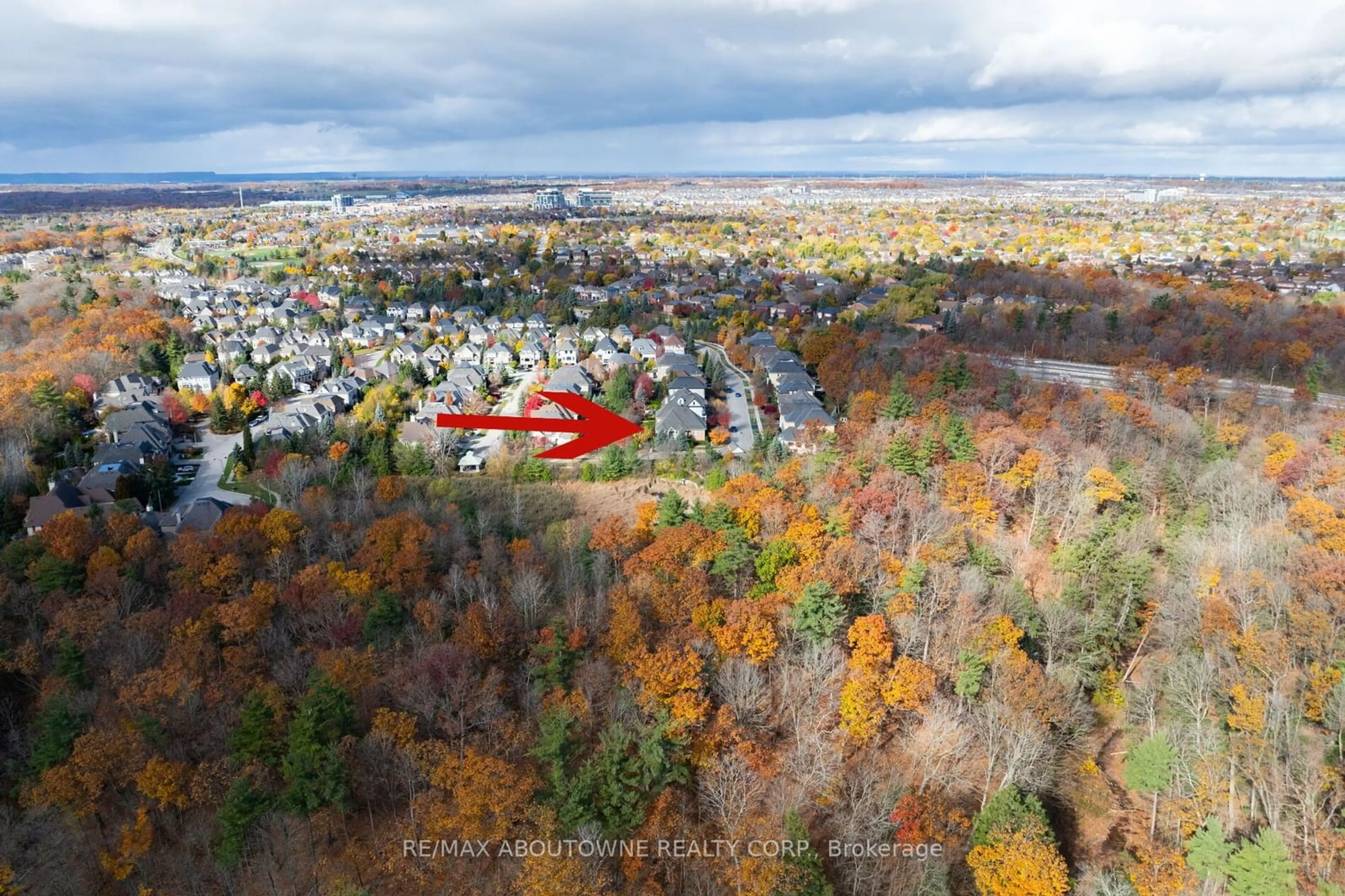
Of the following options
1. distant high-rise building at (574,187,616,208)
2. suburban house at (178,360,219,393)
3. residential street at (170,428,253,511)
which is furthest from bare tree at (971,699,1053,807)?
distant high-rise building at (574,187,616,208)

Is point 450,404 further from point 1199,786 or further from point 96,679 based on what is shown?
point 1199,786

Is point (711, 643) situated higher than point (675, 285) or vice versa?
point (675, 285)

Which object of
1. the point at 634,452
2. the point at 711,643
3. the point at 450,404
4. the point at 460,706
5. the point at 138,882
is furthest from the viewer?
the point at 450,404

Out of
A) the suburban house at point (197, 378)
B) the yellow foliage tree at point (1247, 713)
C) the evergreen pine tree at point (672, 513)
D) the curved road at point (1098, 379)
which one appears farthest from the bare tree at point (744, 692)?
the suburban house at point (197, 378)

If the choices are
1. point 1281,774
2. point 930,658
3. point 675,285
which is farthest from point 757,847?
point 675,285

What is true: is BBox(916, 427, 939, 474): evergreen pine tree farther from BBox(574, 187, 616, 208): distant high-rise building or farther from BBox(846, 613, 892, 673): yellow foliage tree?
BBox(574, 187, 616, 208): distant high-rise building

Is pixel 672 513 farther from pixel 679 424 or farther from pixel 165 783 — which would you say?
pixel 165 783

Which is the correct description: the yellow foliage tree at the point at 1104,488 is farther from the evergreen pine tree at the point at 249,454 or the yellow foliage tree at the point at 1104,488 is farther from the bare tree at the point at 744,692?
the evergreen pine tree at the point at 249,454
